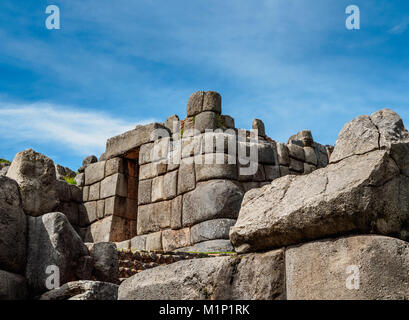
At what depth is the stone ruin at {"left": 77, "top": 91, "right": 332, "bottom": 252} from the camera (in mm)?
10337

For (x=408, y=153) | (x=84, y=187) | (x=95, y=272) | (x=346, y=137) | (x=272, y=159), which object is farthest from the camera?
(x=84, y=187)

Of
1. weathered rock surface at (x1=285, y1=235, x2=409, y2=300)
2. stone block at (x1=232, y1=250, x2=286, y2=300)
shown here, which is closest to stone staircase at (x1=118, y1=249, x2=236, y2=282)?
stone block at (x1=232, y1=250, x2=286, y2=300)

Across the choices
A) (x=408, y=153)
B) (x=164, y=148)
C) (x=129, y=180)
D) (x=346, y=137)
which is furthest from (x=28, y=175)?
(x=129, y=180)

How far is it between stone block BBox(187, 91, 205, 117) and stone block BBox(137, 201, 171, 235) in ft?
7.38

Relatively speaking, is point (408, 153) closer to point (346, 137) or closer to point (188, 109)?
point (346, 137)

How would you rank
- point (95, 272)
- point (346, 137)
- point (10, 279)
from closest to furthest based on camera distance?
point (346, 137), point (10, 279), point (95, 272)

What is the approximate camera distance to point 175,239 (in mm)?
11023

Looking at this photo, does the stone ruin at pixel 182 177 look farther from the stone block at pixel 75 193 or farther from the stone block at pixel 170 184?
the stone block at pixel 75 193

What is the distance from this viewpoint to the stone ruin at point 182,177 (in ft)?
33.9

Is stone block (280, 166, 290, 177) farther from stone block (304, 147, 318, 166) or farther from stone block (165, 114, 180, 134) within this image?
stone block (165, 114, 180, 134)

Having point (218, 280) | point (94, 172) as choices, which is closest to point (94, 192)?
point (94, 172)

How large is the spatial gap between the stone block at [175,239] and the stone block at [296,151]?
417cm
